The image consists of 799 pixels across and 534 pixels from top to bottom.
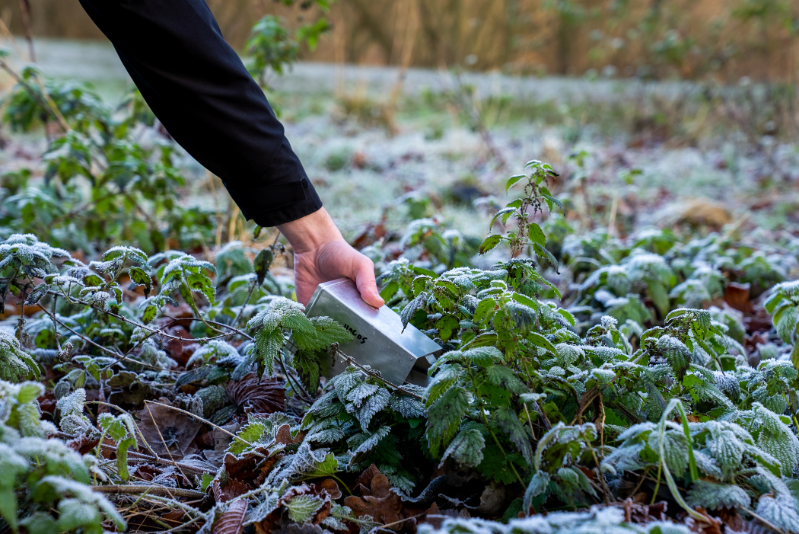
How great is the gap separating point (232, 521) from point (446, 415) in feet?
1.26

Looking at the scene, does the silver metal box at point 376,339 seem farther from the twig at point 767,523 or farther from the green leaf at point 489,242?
the twig at point 767,523

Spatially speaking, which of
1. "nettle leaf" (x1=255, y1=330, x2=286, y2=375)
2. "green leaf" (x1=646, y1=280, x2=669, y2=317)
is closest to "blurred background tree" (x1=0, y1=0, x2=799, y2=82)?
"green leaf" (x1=646, y1=280, x2=669, y2=317)

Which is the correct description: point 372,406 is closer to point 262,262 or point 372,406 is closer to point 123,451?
point 123,451

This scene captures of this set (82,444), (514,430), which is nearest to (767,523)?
(514,430)

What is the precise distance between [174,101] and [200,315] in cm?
48

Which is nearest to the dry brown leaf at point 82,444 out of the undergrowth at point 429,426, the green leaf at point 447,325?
the undergrowth at point 429,426

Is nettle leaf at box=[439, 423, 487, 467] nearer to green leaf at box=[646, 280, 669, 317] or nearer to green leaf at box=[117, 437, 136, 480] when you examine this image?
green leaf at box=[117, 437, 136, 480]

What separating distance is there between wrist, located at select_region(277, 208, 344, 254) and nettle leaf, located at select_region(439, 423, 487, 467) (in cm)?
65

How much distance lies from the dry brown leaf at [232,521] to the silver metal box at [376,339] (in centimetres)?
37

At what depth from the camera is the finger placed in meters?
1.25

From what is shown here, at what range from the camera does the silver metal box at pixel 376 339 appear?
1172mm

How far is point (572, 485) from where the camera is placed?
0.83 meters

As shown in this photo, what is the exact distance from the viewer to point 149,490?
Answer: 0.98 meters

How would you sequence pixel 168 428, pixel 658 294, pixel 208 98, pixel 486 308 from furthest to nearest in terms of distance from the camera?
1. pixel 658 294
2. pixel 168 428
3. pixel 208 98
4. pixel 486 308
